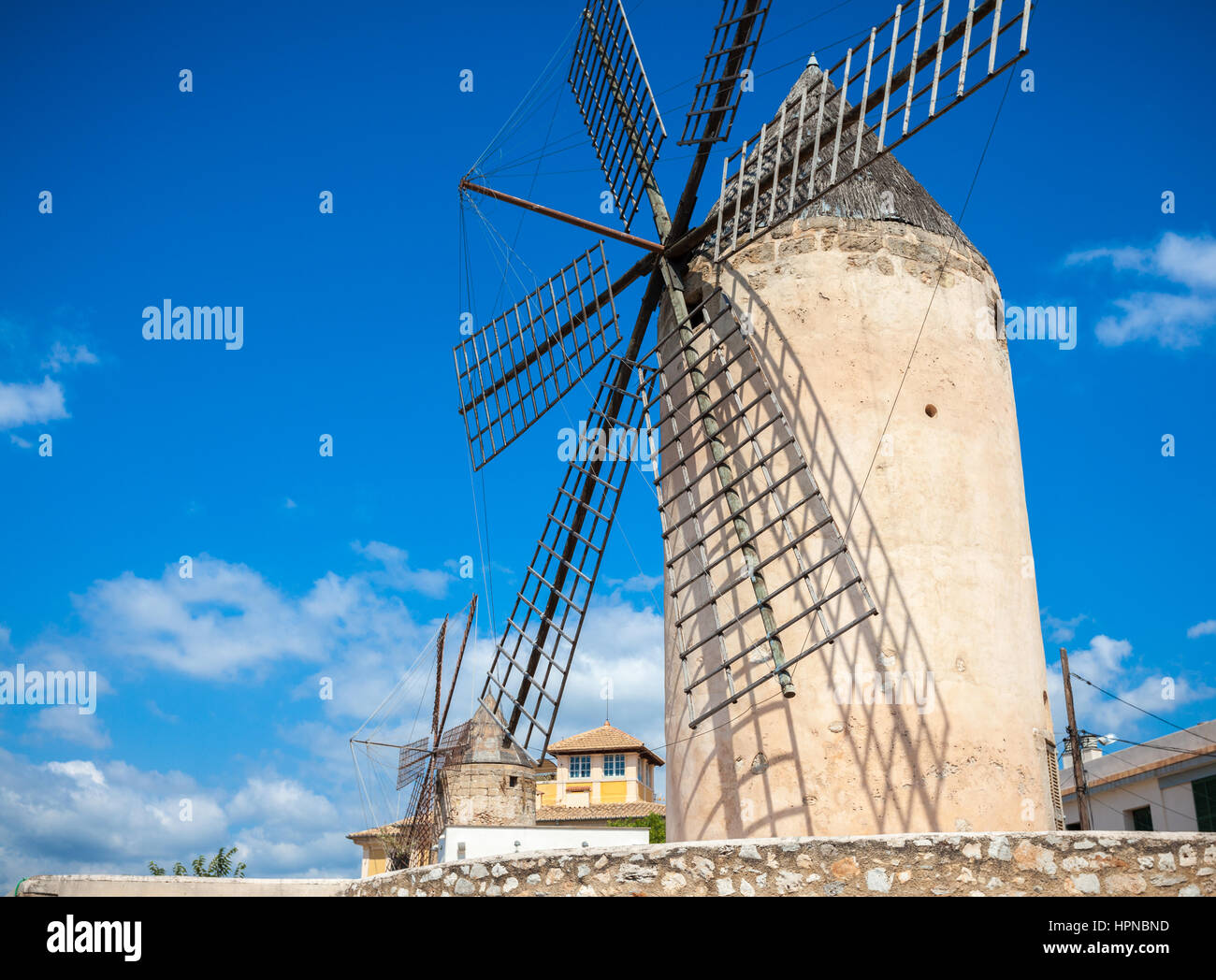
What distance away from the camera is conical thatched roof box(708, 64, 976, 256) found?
6.99m

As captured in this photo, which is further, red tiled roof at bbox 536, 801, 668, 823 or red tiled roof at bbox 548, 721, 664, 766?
red tiled roof at bbox 548, 721, 664, 766

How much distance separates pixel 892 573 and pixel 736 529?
0.98 metres

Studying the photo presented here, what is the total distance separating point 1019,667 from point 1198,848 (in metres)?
2.91

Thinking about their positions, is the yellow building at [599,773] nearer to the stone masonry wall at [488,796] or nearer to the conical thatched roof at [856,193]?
the stone masonry wall at [488,796]

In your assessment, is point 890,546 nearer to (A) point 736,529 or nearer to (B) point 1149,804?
(A) point 736,529

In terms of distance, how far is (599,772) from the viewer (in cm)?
3269

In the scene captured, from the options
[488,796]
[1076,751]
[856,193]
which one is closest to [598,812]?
[488,796]

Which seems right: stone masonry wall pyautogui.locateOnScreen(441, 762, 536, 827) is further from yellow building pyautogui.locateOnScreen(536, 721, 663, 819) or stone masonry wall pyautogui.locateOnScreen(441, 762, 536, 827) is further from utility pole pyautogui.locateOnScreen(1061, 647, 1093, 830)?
yellow building pyautogui.locateOnScreen(536, 721, 663, 819)

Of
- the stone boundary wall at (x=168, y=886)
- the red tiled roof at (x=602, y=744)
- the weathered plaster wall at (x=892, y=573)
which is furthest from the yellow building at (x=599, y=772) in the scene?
the stone boundary wall at (x=168, y=886)

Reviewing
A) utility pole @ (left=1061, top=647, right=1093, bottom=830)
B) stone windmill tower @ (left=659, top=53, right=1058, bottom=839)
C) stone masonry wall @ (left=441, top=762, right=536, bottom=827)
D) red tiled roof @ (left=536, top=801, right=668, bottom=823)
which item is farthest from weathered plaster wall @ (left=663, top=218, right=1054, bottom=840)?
red tiled roof @ (left=536, top=801, right=668, bottom=823)

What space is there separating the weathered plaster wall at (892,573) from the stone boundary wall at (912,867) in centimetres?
231

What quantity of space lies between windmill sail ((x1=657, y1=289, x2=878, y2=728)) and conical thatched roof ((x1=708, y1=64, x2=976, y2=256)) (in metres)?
0.85
